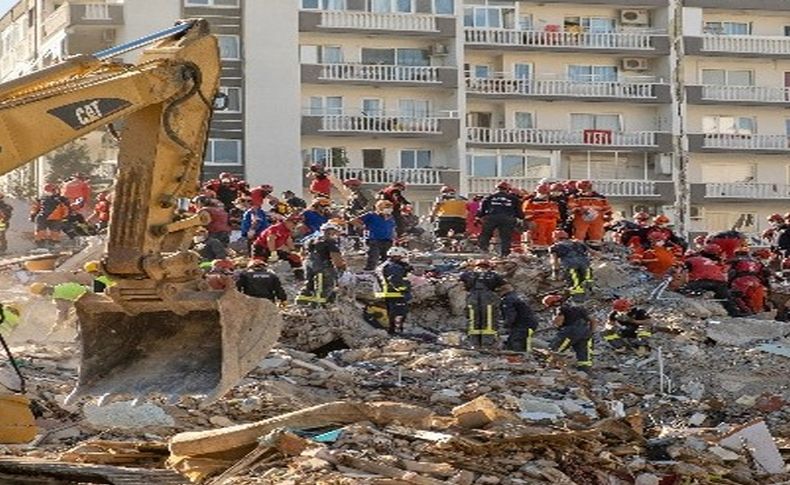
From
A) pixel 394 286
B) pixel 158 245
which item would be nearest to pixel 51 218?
A: pixel 394 286

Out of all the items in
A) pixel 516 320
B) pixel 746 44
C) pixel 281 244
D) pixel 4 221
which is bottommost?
pixel 516 320

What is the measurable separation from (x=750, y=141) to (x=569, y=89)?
7.14m

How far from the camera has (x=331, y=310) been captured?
24297 millimetres

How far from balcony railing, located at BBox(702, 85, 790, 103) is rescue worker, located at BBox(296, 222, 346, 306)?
3655cm

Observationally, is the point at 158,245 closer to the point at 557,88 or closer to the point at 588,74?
the point at 557,88

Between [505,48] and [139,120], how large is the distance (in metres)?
44.4

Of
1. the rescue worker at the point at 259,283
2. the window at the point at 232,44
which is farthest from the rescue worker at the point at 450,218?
the window at the point at 232,44

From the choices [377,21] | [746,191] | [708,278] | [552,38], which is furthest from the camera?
[746,191]

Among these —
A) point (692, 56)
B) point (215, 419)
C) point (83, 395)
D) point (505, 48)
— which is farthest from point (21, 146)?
point (692, 56)

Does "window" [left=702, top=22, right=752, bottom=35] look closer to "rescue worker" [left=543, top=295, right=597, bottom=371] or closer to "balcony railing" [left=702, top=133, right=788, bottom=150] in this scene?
"balcony railing" [left=702, top=133, right=788, bottom=150]

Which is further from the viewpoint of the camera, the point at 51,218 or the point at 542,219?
the point at 51,218

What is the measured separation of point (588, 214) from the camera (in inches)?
1167

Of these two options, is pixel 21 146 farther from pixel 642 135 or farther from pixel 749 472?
pixel 642 135

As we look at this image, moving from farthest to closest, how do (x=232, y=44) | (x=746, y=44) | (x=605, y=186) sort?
(x=746, y=44) → (x=605, y=186) → (x=232, y=44)
